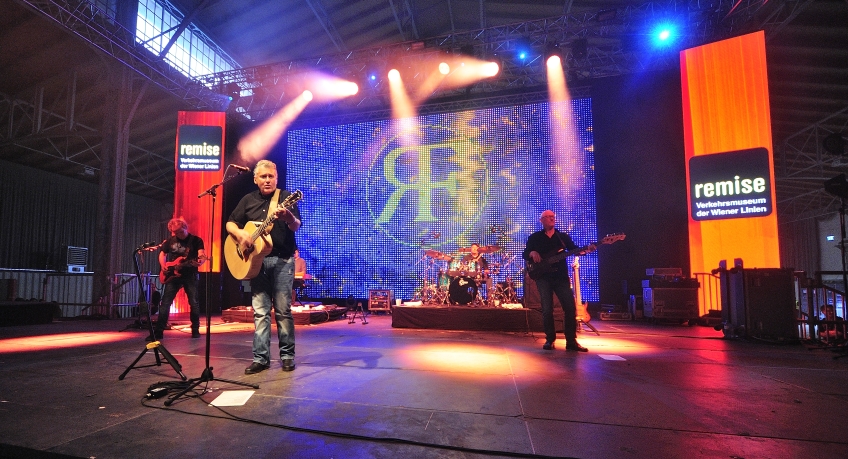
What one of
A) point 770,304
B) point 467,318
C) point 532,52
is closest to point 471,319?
point 467,318

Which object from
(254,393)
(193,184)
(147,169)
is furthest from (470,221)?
(147,169)

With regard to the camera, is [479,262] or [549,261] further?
[479,262]

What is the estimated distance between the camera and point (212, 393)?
2666 mm

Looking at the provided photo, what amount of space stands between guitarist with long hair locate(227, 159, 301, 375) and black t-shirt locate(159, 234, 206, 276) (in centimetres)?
282

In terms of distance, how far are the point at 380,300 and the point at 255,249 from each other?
26.6 ft

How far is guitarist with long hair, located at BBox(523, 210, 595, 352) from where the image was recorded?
488 cm

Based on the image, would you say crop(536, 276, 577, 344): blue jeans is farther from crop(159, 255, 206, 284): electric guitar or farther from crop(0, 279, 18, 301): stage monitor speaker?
crop(0, 279, 18, 301): stage monitor speaker

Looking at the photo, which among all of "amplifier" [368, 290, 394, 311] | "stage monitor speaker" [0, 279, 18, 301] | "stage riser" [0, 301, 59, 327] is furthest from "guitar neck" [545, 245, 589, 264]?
"stage monitor speaker" [0, 279, 18, 301]

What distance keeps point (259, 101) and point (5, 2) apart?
236 inches

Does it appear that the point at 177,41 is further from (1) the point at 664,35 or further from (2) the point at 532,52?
(1) the point at 664,35

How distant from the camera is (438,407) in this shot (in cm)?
237

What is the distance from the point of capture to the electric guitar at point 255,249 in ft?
10.5

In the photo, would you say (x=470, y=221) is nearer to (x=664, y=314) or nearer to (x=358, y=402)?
(x=664, y=314)

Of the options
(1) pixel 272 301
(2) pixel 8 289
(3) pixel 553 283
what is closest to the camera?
(1) pixel 272 301
